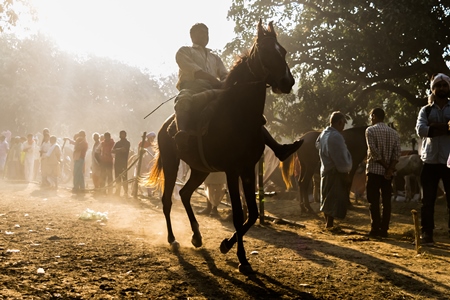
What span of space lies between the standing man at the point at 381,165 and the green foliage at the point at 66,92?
4109 cm

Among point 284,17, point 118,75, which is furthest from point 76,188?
Answer: point 118,75

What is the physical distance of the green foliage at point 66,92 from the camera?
146 ft

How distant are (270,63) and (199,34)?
178 centimetres

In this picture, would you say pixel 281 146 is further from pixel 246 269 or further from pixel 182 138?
pixel 246 269

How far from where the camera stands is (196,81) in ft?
20.8

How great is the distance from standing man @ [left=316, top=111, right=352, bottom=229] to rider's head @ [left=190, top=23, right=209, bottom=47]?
3412mm

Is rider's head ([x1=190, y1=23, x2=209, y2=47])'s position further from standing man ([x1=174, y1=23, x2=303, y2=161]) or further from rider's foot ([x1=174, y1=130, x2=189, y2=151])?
rider's foot ([x1=174, y1=130, x2=189, y2=151])

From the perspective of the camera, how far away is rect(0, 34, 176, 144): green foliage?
1748 inches

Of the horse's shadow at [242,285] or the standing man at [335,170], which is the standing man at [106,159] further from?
the horse's shadow at [242,285]

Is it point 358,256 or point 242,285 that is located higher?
point 358,256

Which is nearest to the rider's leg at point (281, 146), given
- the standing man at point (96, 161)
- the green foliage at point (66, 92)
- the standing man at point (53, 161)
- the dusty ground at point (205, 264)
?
the dusty ground at point (205, 264)

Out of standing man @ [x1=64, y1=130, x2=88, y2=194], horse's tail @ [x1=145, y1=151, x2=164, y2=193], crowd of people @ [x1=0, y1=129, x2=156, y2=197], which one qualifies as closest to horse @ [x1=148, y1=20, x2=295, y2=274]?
horse's tail @ [x1=145, y1=151, x2=164, y2=193]

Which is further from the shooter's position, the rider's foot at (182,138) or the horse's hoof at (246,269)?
the rider's foot at (182,138)

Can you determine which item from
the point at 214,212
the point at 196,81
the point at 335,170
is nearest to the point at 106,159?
the point at 214,212
